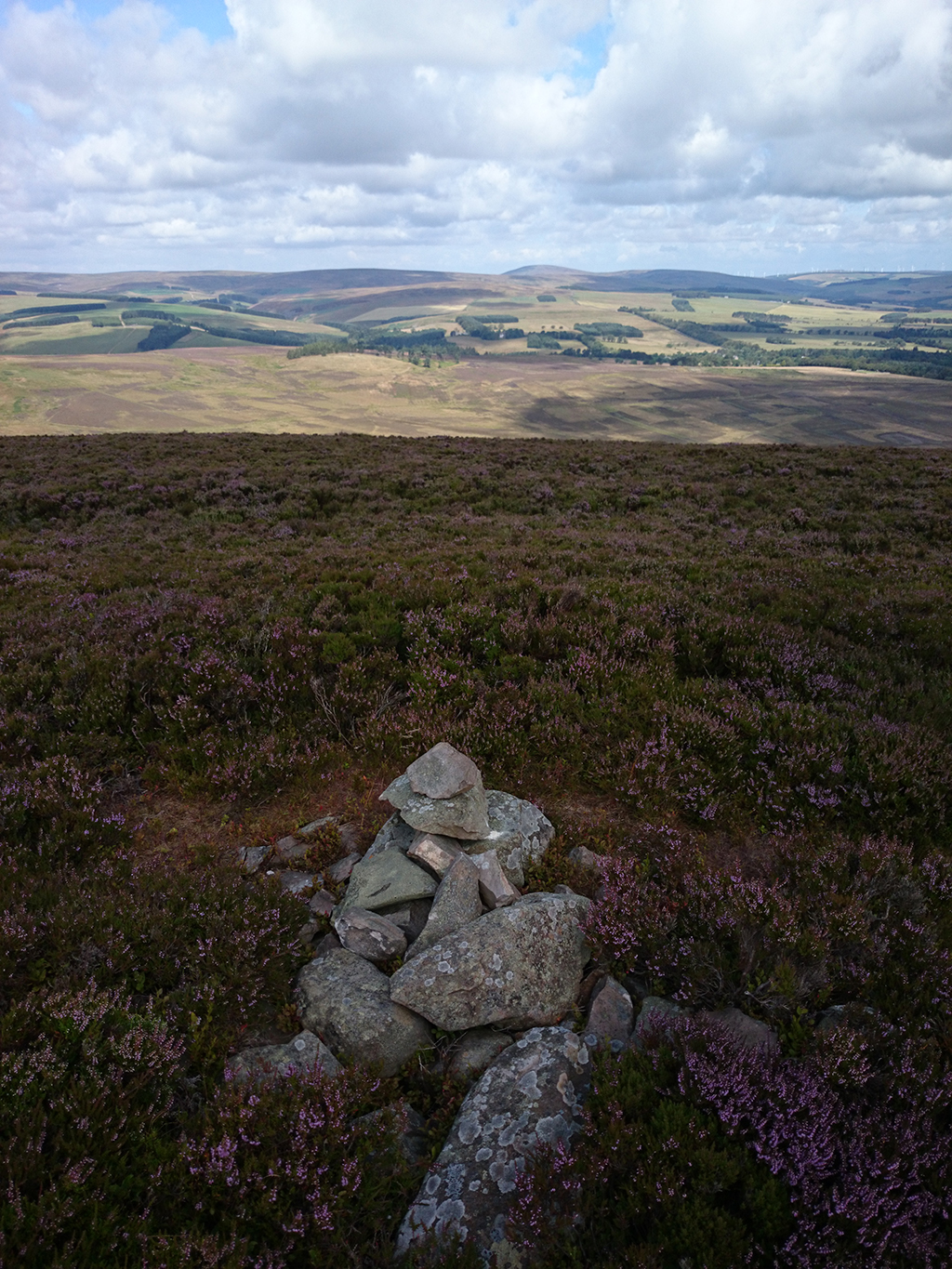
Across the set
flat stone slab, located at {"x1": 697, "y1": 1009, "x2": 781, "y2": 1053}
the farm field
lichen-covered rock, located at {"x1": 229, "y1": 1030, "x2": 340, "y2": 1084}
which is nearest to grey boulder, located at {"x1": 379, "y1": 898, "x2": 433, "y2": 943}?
lichen-covered rock, located at {"x1": 229, "y1": 1030, "x2": 340, "y2": 1084}

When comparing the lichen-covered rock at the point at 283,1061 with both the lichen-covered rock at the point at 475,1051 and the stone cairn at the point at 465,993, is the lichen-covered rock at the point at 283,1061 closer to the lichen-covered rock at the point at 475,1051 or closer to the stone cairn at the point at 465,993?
the stone cairn at the point at 465,993

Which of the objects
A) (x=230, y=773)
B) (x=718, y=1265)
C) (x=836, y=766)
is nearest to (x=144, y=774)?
(x=230, y=773)

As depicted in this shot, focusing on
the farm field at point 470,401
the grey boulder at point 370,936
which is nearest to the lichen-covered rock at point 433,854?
the grey boulder at point 370,936

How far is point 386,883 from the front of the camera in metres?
4.38

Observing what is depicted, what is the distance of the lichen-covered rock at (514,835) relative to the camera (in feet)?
15.1

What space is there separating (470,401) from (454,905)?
415ft

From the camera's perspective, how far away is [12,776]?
5156mm

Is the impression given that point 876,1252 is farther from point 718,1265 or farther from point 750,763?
point 750,763

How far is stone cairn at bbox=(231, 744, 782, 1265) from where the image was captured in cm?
305

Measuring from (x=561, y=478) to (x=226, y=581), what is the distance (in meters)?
16.2

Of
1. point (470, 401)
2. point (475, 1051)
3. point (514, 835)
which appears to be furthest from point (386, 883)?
point (470, 401)

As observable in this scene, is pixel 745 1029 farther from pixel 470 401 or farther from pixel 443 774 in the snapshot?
pixel 470 401

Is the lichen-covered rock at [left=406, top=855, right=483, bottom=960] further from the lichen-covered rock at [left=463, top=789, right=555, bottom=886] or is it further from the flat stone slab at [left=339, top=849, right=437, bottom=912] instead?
the lichen-covered rock at [left=463, top=789, right=555, bottom=886]

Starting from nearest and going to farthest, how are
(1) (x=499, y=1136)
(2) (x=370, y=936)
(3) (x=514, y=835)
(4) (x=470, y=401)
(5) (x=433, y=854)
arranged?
(1) (x=499, y=1136) < (2) (x=370, y=936) < (5) (x=433, y=854) < (3) (x=514, y=835) < (4) (x=470, y=401)
